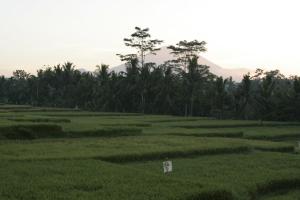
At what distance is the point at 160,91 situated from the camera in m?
46.7

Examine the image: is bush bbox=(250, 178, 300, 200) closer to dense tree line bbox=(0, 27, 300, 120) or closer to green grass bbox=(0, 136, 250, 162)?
green grass bbox=(0, 136, 250, 162)

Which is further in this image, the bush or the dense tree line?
the dense tree line

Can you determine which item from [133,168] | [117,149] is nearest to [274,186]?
[133,168]

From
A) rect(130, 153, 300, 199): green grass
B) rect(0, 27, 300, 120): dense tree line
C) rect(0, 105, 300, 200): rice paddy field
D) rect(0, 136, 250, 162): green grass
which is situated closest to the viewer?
rect(0, 105, 300, 200): rice paddy field

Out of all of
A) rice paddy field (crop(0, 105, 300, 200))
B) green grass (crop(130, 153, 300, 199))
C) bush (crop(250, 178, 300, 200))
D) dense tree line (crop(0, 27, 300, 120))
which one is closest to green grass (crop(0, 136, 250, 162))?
rice paddy field (crop(0, 105, 300, 200))

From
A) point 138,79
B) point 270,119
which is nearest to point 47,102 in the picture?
point 138,79

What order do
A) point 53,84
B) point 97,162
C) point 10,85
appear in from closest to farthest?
point 97,162 < point 53,84 < point 10,85

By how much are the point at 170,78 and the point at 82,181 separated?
127 feet

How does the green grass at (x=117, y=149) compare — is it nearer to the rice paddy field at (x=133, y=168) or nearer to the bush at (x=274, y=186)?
the rice paddy field at (x=133, y=168)

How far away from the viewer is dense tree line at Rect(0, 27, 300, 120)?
39844mm

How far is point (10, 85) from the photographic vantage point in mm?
66750

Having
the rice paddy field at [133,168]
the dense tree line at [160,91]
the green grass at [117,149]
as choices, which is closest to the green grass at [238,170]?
the rice paddy field at [133,168]

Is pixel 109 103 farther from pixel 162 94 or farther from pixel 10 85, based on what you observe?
pixel 10 85

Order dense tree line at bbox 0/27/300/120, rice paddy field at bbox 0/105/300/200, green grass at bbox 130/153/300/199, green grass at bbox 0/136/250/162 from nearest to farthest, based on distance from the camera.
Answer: rice paddy field at bbox 0/105/300/200 < green grass at bbox 130/153/300/199 < green grass at bbox 0/136/250/162 < dense tree line at bbox 0/27/300/120
